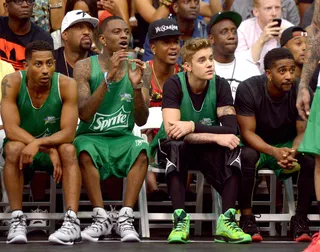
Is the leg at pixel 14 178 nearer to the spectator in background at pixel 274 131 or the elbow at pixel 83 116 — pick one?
the elbow at pixel 83 116

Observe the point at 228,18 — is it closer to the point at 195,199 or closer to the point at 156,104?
the point at 156,104

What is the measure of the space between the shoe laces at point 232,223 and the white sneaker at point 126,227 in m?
0.77

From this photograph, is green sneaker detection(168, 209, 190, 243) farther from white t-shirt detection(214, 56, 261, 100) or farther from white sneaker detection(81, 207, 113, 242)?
white t-shirt detection(214, 56, 261, 100)

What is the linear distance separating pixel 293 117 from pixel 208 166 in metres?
1.03

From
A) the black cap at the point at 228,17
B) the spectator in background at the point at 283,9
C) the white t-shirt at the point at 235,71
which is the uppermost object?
the spectator in background at the point at 283,9

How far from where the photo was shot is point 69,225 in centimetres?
781

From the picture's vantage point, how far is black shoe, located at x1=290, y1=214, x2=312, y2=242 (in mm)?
8266

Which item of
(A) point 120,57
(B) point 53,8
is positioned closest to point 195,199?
(A) point 120,57

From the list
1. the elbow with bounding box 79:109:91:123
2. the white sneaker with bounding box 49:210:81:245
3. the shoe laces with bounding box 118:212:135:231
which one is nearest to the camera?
the white sneaker with bounding box 49:210:81:245

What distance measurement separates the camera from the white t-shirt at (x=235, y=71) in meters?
9.95

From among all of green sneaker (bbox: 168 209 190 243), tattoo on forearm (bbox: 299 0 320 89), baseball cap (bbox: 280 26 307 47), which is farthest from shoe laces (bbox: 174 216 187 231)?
Answer: baseball cap (bbox: 280 26 307 47)

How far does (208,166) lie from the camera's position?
832 centimetres

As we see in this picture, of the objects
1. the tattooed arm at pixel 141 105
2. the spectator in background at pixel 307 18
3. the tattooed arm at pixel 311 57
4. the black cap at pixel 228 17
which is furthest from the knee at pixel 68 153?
the spectator in background at pixel 307 18

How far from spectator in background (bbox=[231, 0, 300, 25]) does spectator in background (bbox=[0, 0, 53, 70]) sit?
2.94 metres
